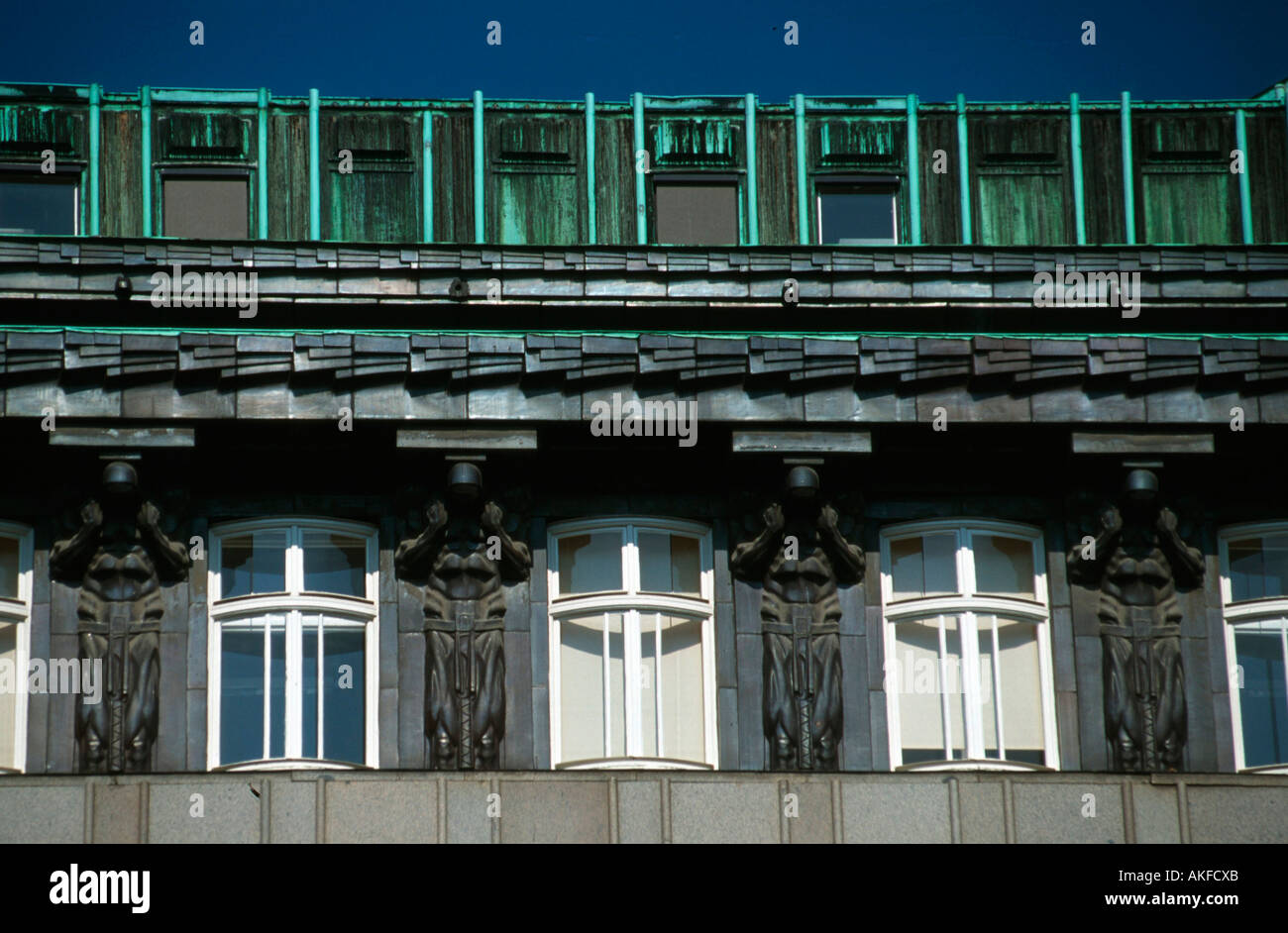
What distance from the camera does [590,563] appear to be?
3241cm

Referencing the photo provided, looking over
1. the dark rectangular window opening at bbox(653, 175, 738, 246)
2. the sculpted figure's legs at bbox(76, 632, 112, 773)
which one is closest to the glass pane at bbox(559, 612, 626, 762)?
the sculpted figure's legs at bbox(76, 632, 112, 773)

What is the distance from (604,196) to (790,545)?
248 inches

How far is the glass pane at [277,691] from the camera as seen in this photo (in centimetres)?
3120

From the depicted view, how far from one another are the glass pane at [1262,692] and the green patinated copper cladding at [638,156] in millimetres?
9045

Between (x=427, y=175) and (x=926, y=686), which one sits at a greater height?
(x=427, y=175)

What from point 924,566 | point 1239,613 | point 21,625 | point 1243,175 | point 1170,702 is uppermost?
point 1243,175

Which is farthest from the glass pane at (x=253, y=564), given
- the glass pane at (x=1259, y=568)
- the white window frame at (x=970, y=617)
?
the glass pane at (x=1259, y=568)

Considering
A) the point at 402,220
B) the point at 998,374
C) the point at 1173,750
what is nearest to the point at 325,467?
the point at 402,220

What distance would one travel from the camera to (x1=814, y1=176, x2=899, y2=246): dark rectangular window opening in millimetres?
36344

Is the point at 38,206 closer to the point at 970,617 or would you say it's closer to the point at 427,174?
the point at 427,174

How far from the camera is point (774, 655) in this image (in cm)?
3159

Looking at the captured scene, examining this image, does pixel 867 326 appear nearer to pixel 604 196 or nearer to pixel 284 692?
pixel 604 196

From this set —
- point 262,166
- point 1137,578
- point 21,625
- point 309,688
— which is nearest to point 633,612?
point 309,688

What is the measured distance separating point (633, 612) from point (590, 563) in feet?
2.68
